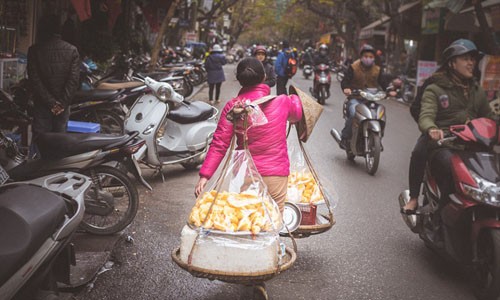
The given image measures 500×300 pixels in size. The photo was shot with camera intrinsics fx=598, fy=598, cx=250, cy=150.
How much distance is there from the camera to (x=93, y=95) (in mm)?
9164

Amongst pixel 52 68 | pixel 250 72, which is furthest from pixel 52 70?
pixel 250 72

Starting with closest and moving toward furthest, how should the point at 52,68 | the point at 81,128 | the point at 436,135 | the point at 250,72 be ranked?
the point at 250,72 → the point at 436,135 → the point at 81,128 → the point at 52,68

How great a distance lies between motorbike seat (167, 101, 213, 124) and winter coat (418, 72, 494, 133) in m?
3.82

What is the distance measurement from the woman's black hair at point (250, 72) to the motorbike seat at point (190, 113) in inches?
161

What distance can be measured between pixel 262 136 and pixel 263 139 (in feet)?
0.07

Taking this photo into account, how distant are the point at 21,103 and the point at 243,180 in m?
5.97

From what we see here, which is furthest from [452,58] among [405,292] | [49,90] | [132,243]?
[49,90]

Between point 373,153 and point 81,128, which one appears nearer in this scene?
point 81,128

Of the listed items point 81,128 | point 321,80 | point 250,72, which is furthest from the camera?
point 321,80

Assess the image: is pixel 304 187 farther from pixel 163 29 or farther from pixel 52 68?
pixel 163 29

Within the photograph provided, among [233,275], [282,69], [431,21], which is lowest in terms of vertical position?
[233,275]

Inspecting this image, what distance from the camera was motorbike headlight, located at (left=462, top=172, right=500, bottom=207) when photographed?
410cm

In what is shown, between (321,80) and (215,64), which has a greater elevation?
(215,64)

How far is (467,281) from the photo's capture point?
4.71 meters
